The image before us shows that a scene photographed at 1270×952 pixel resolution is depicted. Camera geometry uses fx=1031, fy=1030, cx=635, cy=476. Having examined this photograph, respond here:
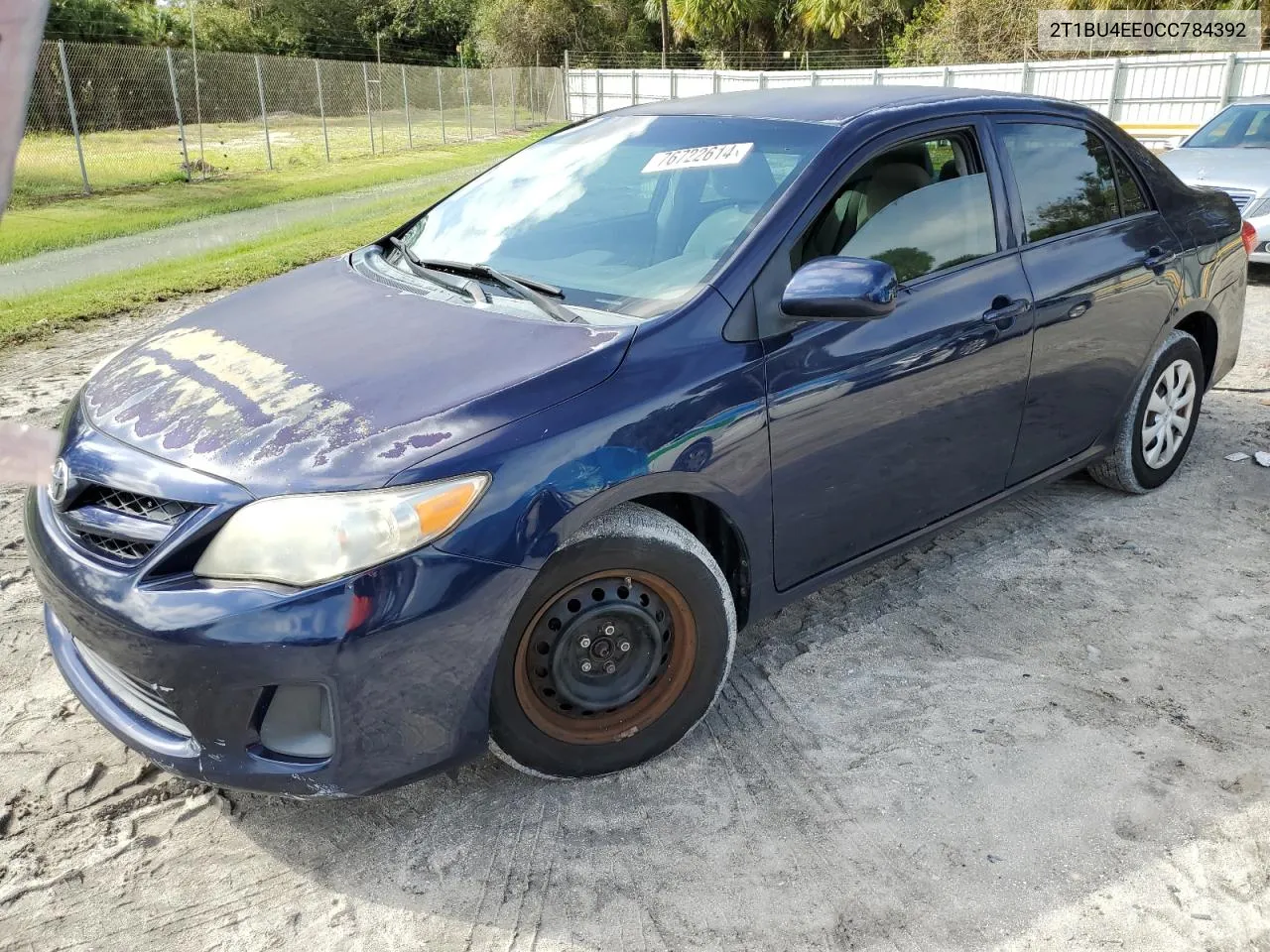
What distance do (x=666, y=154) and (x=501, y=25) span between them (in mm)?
47185

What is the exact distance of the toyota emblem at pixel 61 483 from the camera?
2.53 meters

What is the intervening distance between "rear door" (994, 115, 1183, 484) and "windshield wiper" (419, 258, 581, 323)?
1.70 m

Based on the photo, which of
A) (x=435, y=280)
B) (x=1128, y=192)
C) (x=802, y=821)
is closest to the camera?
(x=802, y=821)

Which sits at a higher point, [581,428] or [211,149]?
[211,149]

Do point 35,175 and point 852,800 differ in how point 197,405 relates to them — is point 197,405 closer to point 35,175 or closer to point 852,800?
point 852,800

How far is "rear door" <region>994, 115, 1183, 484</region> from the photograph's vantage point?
362cm

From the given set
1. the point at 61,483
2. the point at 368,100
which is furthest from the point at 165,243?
the point at 368,100

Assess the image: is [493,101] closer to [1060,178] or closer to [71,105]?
[71,105]

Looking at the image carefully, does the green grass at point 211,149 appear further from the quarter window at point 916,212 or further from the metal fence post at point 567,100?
the quarter window at point 916,212

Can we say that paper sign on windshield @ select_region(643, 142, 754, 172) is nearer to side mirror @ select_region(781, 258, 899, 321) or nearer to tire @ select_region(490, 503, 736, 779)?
side mirror @ select_region(781, 258, 899, 321)

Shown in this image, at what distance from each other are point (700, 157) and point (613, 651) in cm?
165

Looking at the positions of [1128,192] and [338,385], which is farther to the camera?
[1128,192]

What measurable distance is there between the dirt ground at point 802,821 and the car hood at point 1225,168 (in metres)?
6.48

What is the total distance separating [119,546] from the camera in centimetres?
237
